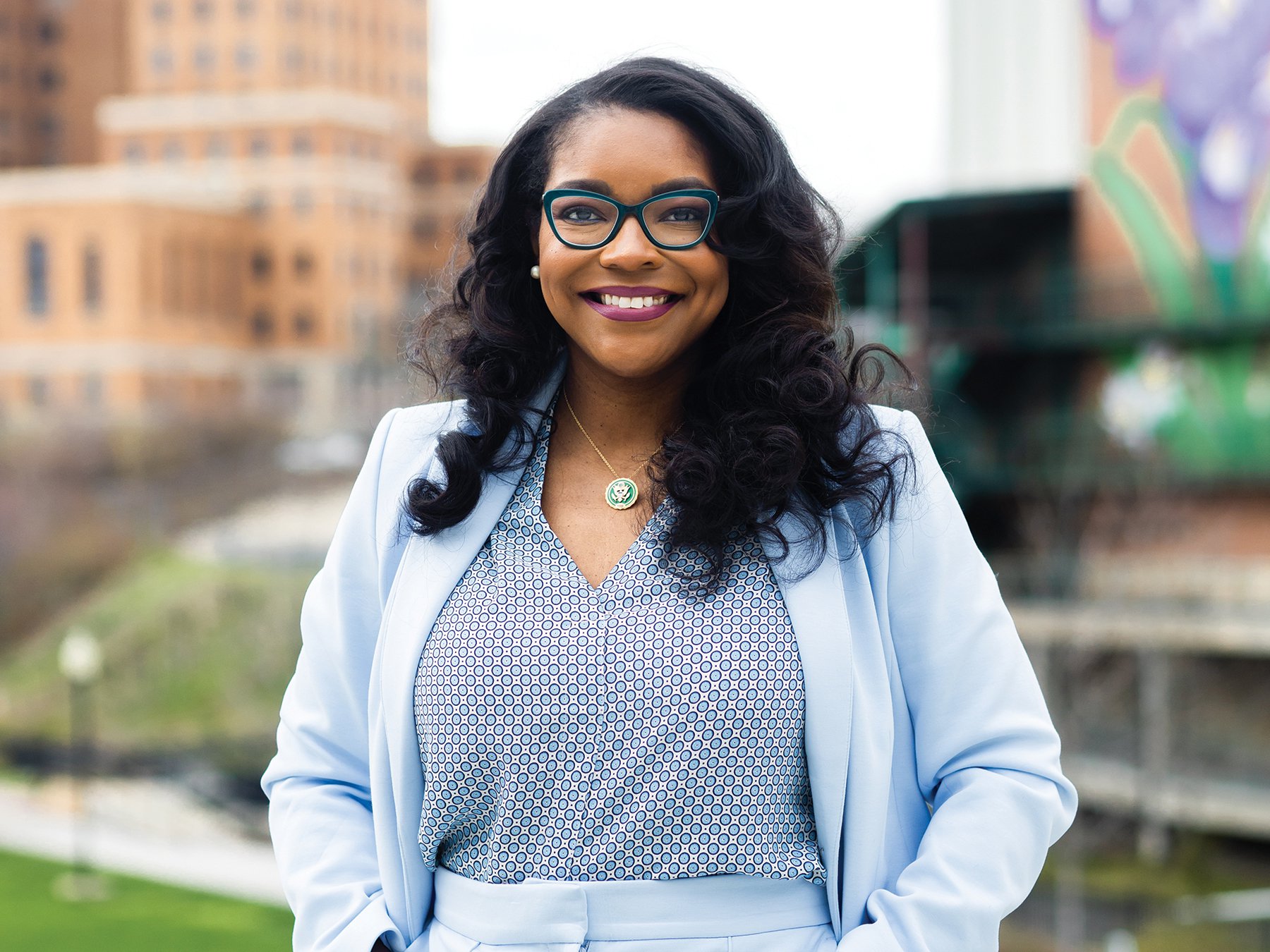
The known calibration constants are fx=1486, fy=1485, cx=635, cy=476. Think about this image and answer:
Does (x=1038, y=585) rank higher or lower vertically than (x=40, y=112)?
lower

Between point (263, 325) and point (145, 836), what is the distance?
3479cm

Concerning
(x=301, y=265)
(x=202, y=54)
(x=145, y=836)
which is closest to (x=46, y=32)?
(x=202, y=54)

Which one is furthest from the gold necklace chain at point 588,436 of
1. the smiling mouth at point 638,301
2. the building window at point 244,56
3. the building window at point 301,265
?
the building window at point 244,56

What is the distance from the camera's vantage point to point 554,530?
215cm

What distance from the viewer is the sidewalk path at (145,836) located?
21984 mm

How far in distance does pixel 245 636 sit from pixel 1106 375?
18994 mm

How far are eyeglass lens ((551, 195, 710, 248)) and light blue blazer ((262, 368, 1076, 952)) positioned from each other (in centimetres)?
37

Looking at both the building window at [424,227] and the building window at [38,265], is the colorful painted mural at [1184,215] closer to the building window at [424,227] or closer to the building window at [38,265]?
the building window at [38,265]

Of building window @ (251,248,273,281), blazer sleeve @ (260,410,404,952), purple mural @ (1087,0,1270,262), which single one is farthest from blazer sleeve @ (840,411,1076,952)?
building window @ (251,248,273,281)

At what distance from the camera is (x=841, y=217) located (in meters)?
2.25

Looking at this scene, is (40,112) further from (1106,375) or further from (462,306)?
(462,306)

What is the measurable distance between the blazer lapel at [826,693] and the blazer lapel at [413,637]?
18.0 inches

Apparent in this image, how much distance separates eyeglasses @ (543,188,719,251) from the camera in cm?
205

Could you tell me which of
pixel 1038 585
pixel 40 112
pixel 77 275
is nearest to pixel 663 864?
pixel 1038 585
